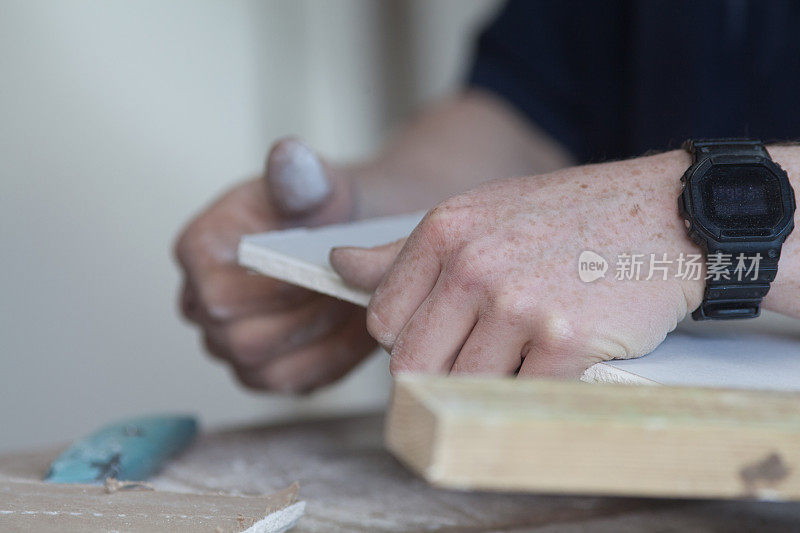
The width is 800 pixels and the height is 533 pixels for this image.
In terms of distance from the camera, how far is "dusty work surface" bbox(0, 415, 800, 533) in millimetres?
662

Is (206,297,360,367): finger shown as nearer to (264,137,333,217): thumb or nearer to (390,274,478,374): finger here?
(264,137,333,217): thumb

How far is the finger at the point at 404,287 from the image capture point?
0.61 m

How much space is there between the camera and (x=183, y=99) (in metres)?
2.13

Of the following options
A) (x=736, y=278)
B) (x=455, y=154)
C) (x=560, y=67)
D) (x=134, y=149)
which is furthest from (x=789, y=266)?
(x=134, y=149)

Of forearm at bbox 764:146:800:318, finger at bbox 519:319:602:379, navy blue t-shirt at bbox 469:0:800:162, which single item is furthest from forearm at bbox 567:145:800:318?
navy blue t-shirt at bbox 469:0:800:162

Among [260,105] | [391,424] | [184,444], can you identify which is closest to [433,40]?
[260,105]

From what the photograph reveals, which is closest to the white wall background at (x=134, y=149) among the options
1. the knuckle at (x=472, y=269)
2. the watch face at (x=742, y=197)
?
the knuckle at (x=472, y=269)

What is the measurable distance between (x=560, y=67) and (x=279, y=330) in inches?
31.1

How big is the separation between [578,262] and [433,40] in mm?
2010

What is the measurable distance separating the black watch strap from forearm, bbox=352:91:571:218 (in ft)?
2.16

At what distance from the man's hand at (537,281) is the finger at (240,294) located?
414 mm

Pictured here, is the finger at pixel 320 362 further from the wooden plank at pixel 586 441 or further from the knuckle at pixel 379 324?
the wooden plank at pixel 586 441

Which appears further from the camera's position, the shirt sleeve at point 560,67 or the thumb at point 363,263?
the shirt sleeve at point 560,67

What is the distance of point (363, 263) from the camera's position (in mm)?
648
